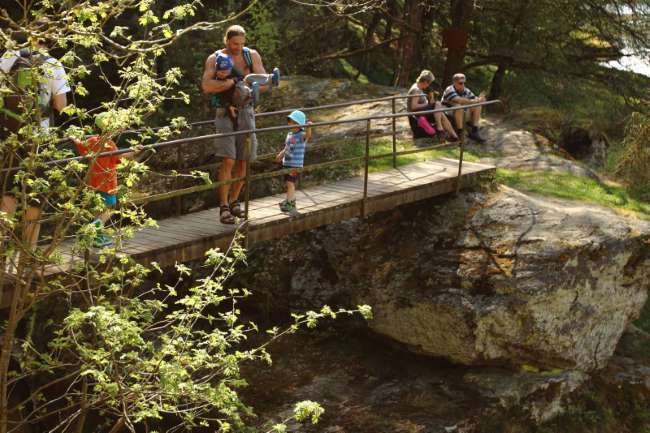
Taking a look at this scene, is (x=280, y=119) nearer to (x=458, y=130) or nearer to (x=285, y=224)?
(x=458, y=130)

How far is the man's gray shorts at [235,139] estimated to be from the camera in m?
10.1

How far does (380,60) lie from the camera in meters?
26.4

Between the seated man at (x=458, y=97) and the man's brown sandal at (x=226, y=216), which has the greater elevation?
the seated man at (x=458, y=97)

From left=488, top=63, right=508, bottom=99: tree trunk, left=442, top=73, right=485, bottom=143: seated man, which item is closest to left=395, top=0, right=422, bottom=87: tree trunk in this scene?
left=488, top=63, right=508, bottom=99: tree trunk

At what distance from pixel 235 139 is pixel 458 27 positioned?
35.2 ft

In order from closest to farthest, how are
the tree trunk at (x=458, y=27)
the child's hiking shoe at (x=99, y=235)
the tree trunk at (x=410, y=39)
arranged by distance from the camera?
the child's hiking shoe at (x=99, y=235), the tree trunk at (x=458, y=27), the tree trunk at (x=410, y=39)

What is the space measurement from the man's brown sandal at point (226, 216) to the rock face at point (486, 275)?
348 cm

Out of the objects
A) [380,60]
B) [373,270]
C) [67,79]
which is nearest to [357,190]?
[373,270]

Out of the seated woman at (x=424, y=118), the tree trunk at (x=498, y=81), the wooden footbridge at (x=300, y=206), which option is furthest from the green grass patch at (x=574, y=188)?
the tree trunk at (x=498, y=81)

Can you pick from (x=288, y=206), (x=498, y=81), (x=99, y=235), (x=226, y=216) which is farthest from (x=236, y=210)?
(x=498, y=81)

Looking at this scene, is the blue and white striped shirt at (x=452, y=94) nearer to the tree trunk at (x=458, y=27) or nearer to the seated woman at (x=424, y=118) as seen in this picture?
the seated woman at (x=424, y=118)

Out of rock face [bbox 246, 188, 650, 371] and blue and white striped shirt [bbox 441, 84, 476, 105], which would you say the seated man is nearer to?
blue and white striped shirt [bbox 441, 84, 476, 105]

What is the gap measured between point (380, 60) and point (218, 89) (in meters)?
16.9

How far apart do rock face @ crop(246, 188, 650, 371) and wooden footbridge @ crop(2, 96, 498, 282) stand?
1.88 feet
